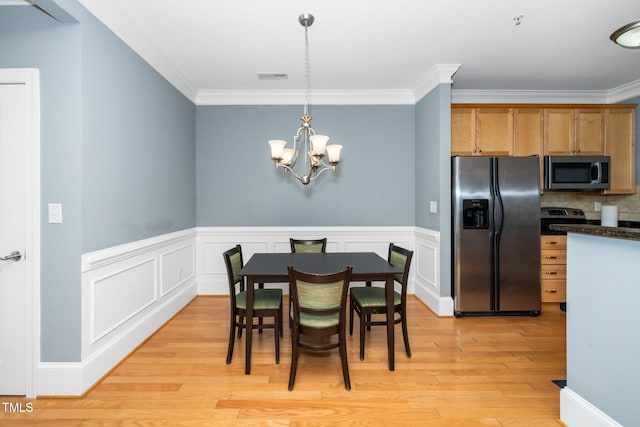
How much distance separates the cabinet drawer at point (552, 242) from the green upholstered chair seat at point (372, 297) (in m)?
2.30

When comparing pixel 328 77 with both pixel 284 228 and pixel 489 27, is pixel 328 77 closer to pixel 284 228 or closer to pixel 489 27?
pixel 489 27

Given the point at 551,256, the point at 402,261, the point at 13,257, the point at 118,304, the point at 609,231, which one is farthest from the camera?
the point at 551,256

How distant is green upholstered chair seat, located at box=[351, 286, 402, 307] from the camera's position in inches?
97.0

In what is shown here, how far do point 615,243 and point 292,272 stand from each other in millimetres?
1700

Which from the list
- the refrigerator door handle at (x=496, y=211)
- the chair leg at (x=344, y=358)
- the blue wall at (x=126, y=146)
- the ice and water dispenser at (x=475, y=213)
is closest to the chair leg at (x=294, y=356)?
the chair leg at (x=344, y=358)

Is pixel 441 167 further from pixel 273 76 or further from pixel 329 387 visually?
pixel 329 387

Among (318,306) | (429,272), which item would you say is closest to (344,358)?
(318,306)

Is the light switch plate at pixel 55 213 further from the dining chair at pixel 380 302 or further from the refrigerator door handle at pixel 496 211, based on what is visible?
the refrigerator door handle at pixel 496 211

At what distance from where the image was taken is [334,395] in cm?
205

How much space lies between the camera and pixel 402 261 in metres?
2.68

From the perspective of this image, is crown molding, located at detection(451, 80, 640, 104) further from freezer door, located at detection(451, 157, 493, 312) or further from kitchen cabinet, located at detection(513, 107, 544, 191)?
freezer door, located at detection(451, 157, 493, 312)

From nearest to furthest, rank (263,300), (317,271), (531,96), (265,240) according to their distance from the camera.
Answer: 1. (317,271)
2. (263,300)
3. (531,96)
4. (265,240)

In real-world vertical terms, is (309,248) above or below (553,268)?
above

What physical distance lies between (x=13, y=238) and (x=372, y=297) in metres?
2.54
